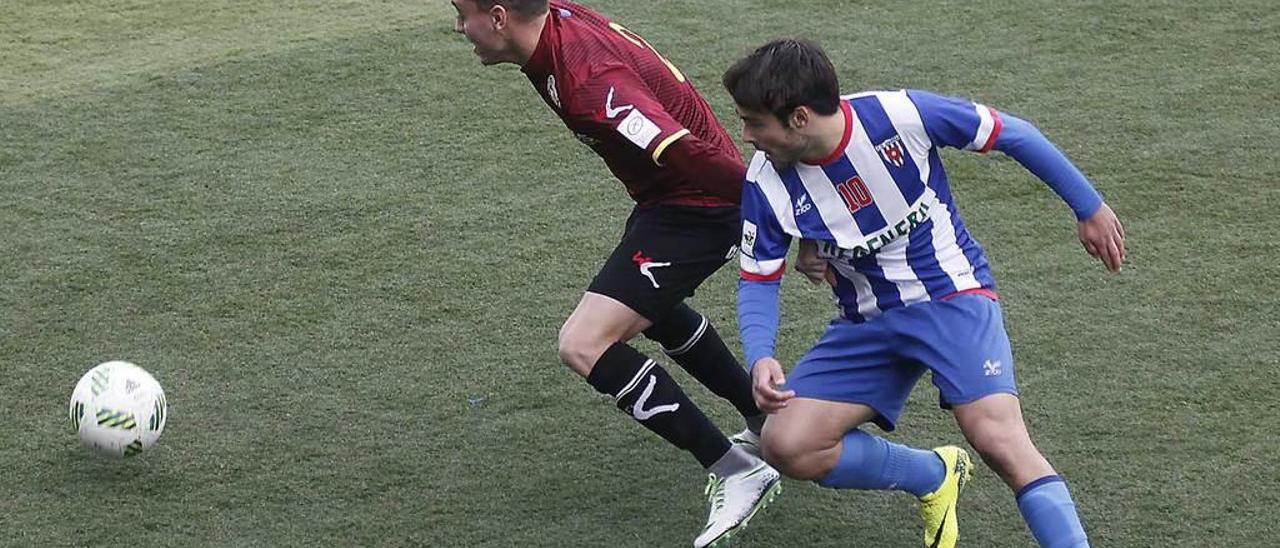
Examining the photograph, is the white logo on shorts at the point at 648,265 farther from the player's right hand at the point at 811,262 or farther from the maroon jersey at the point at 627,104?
the player's right hand at the point at 811,262

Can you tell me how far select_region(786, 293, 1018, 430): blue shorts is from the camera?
3643 mm

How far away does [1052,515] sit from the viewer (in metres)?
3.47

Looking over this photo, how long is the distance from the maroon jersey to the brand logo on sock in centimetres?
48

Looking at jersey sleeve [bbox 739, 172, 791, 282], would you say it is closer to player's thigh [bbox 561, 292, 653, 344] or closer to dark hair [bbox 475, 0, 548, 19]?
player's thigh [bbox 561, 292, 653, 344]

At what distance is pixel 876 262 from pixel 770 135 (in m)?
0.42

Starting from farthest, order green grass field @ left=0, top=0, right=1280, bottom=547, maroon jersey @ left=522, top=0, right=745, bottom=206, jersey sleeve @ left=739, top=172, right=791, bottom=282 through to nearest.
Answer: green grass field @ left=0, top=0, right=1280, bottom=547 → maroon jersey @ left=522, top=0, right=745, bottom=206 → jersey sleeve @ left=739, top=172, right=791, bottom=282

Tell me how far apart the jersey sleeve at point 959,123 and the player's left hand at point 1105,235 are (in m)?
0.30

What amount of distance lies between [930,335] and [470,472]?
1363 millimetres

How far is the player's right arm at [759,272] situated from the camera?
3.64 m

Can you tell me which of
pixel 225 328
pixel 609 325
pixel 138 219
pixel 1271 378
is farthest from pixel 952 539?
pixel 138 219

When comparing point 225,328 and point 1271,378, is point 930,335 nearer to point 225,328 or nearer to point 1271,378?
point 1271,378

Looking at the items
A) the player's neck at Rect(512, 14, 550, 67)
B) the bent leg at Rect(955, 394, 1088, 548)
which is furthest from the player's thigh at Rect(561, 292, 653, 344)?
the bent leg at Rect(955, 394, 1088, 548)

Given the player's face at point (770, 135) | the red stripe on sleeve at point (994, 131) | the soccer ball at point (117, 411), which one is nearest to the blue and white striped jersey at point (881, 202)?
the red stripe on sleeve at point (994, 131)

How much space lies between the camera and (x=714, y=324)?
5133 mm
